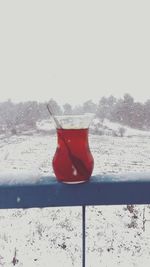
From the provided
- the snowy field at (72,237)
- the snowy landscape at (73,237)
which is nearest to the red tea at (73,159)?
the snowy landscape at (73,237)

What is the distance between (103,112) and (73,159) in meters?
42.6

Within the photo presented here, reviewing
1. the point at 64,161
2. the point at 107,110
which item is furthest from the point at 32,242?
the point at 107,110

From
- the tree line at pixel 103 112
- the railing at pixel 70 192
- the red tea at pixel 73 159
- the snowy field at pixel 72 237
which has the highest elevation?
the red tea at pixel 73 159

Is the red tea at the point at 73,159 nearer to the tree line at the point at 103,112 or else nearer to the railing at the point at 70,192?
the railing at the point at 70,192

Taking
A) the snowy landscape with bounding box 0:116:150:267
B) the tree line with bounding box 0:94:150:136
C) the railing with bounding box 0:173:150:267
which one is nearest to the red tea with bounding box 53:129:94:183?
the railing with bounding box 0:173:150:267

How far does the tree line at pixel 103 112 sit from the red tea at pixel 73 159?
32.3 meters

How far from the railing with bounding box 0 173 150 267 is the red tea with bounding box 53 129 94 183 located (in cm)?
2

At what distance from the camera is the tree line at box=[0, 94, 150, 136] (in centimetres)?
3706

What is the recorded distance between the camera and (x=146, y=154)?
19.9m

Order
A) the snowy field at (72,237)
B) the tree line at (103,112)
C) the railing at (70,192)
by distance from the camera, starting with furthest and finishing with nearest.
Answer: the tree line at (103,112) < the snowy field at (72,237) < the railing at (70,192)

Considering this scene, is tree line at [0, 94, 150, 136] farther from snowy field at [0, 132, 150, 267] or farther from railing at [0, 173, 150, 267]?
railing at [0, 173, 150, 267]

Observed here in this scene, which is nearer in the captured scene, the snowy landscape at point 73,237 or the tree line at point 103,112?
the snowy landscape at point 73,237

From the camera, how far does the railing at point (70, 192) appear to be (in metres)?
1.16

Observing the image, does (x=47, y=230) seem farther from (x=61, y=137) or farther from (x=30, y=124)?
(x=30, y=124)
